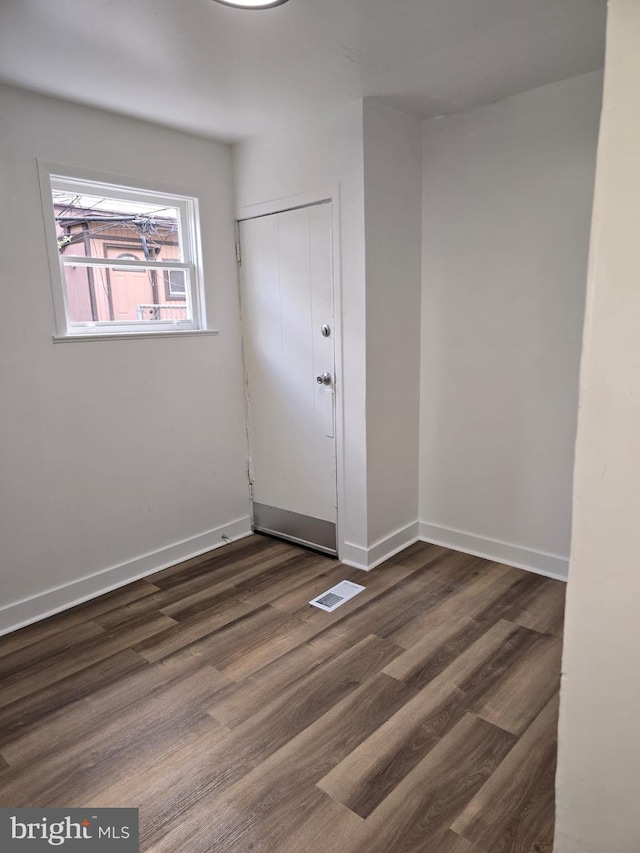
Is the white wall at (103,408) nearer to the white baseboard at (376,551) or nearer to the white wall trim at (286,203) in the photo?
the white wall trim at (286,203)

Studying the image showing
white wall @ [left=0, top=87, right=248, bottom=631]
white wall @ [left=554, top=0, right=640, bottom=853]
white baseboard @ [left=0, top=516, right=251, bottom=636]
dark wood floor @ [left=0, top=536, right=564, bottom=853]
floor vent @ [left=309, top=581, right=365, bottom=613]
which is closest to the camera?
white wall @ [left=554, top=0, right=640, bottom=853]

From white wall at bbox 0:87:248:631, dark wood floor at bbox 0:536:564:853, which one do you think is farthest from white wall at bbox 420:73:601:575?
white wall at bbox 0:87:248:631

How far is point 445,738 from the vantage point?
183cm

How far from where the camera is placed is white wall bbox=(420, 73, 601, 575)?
2582 mm

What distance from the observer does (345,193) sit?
2.76 meters

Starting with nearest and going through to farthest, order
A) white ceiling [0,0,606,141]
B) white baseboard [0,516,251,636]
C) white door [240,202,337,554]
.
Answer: white ceiling [0,0,606,141]
white baseboard [0,516,251,636]
white door [240,202,337,554]

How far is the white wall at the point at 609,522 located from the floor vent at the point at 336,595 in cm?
166

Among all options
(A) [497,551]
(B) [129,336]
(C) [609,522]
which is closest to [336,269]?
(B) [129,336]

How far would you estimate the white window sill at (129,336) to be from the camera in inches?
103

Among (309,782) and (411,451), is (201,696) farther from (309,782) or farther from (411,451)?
(411,451)

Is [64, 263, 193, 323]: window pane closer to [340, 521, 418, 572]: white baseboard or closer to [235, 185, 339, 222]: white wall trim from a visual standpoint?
[235, 185, 339, 222]: white wall trim

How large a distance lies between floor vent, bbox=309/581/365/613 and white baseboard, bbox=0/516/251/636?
95 cm

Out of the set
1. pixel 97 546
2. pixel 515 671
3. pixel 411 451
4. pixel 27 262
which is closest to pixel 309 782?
pixel 515 671

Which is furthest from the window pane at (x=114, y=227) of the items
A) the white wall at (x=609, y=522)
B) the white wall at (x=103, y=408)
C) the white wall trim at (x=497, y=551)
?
the white wall at (x=609, y=522)
